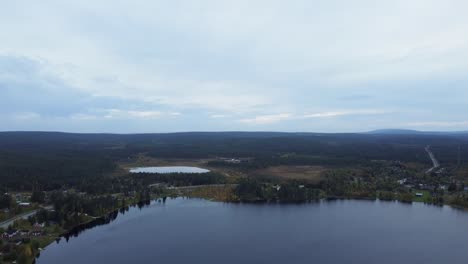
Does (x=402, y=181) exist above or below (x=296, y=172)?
below

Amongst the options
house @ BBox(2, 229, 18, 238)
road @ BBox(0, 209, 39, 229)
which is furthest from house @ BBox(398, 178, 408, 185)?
house @ BBox(2, 229, 18, 238)

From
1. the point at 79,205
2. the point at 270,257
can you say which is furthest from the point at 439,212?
the point at 79,205

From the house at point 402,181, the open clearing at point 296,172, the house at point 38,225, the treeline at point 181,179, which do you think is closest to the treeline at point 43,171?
the treeline at point 181,179

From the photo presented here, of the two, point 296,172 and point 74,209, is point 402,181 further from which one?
point 74,209

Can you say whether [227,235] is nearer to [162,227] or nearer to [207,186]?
[162,227]

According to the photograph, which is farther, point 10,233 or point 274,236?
point 274,236

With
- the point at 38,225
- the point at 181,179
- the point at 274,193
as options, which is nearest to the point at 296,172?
the point at 181,179

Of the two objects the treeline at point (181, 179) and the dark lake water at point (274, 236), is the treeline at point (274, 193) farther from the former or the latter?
the treeline at point (181, 179)

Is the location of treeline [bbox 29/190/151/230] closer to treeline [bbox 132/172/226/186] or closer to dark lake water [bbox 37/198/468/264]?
dark lake water [bbox 37/198/468/264]
